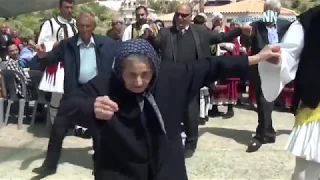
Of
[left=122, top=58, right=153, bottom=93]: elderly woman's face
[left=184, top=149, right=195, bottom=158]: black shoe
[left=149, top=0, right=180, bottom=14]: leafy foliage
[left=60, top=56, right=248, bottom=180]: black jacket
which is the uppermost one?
[left=122, top=58, right=153, bottom=93]: elderly woman's face

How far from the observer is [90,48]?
5.68 meters

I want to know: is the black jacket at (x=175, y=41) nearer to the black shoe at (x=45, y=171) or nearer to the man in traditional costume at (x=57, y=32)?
the man in traditional costume at (x=57, y=32)

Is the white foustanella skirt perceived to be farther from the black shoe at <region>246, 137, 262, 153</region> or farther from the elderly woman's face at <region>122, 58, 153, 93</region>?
the black shoe at <region>246, 137, 262, 153</region>

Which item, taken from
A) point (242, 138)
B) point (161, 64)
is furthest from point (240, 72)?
point (242, 138)

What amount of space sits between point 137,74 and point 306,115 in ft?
5.04

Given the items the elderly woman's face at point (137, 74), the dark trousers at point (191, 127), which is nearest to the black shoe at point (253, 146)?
the dark trousers at point (191, 127)

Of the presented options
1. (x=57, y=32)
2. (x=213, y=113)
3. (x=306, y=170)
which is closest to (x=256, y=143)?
(x=213, y=113)

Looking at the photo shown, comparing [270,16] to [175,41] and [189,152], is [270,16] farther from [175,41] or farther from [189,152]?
[189,152]

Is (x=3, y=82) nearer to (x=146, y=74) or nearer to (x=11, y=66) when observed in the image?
(x=11, y=66)

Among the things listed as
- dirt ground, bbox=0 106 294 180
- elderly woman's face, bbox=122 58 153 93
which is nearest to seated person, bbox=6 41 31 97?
dirt ground, bbox=0 106 294 180

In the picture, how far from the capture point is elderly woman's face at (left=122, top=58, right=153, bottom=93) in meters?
2.67

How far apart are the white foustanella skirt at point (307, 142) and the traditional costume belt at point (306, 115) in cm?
2

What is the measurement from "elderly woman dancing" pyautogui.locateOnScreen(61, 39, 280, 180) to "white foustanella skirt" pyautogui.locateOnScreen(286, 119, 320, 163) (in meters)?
0.98

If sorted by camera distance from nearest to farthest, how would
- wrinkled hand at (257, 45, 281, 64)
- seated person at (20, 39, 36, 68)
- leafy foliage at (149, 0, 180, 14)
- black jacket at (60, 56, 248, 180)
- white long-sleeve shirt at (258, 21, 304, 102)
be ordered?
black jacket at (60, 56, 248, 180) → wrinkled hand at (257, 45, 281, 64) → white long-sleeve shirt at (258, 21, 304, 102) → seated person at (20, 39, 36, 68) → leafy foliage at (149, 0, 180, 14)
